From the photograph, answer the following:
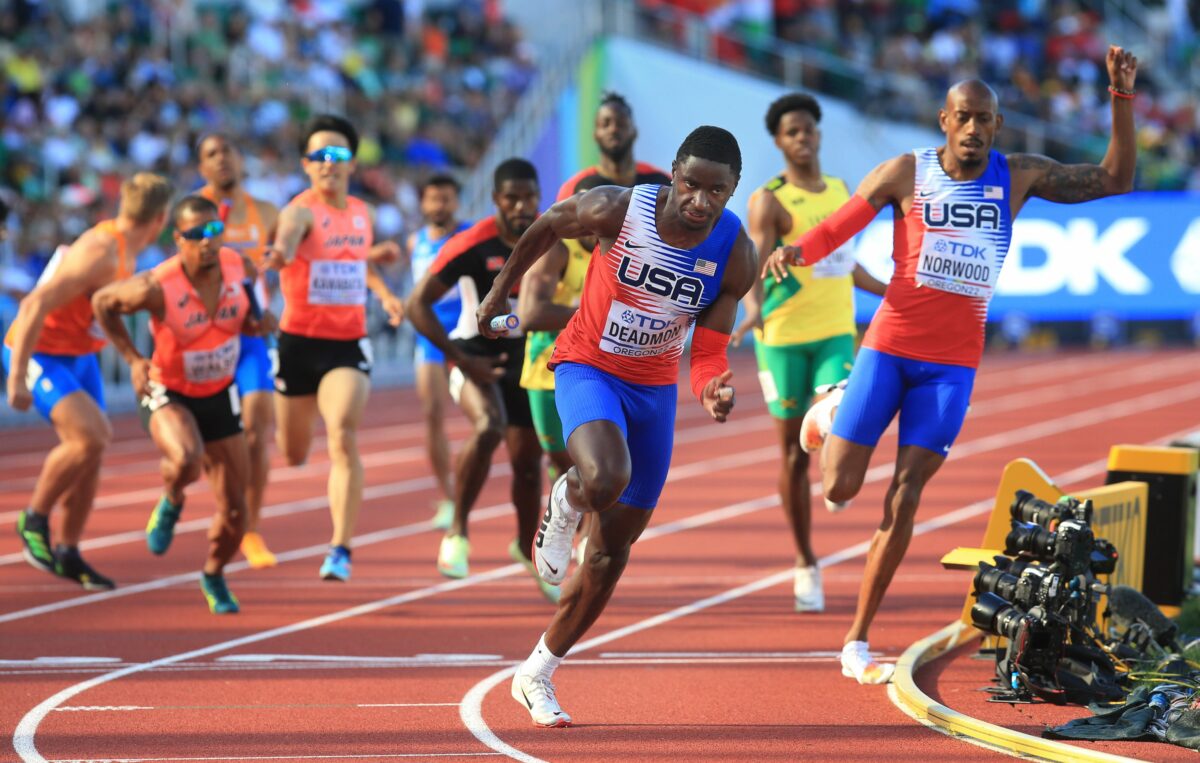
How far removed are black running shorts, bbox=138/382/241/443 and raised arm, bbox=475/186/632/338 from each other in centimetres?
289

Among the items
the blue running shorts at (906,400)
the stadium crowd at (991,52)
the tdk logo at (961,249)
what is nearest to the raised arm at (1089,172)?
the tdk logo at (961,249)

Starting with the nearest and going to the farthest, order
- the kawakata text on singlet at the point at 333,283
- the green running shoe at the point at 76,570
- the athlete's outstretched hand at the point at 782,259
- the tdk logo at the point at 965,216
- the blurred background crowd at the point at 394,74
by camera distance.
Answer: the athlete's outstretched hand at the point at 782,259
the tdk logo at the point at 965,216
the green running shoe at the point at 76,570
the kawakata text on singlet at the point at 333,283
the blurred background crowd at the point at 394,74

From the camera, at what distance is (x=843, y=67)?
2945cm

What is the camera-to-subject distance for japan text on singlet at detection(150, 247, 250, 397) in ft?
28.5

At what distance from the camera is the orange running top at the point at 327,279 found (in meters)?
9.87

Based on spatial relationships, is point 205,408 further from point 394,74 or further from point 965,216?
point 394,74

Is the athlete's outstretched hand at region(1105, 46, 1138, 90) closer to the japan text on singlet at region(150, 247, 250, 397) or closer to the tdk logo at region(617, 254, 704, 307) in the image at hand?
the tdk logo at region(617, 254, 704, 307)

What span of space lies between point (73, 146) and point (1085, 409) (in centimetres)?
1240

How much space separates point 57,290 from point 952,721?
5.38m

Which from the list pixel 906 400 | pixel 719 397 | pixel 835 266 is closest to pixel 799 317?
pixel 835 266

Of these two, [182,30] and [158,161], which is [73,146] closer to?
[158,161]

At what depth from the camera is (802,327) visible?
8875 millimetres

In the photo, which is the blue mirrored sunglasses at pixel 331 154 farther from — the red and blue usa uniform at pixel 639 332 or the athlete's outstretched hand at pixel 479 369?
the red and blue usa uniform at pixel 639 332

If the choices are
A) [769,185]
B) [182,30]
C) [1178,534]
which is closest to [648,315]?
[769,185]
